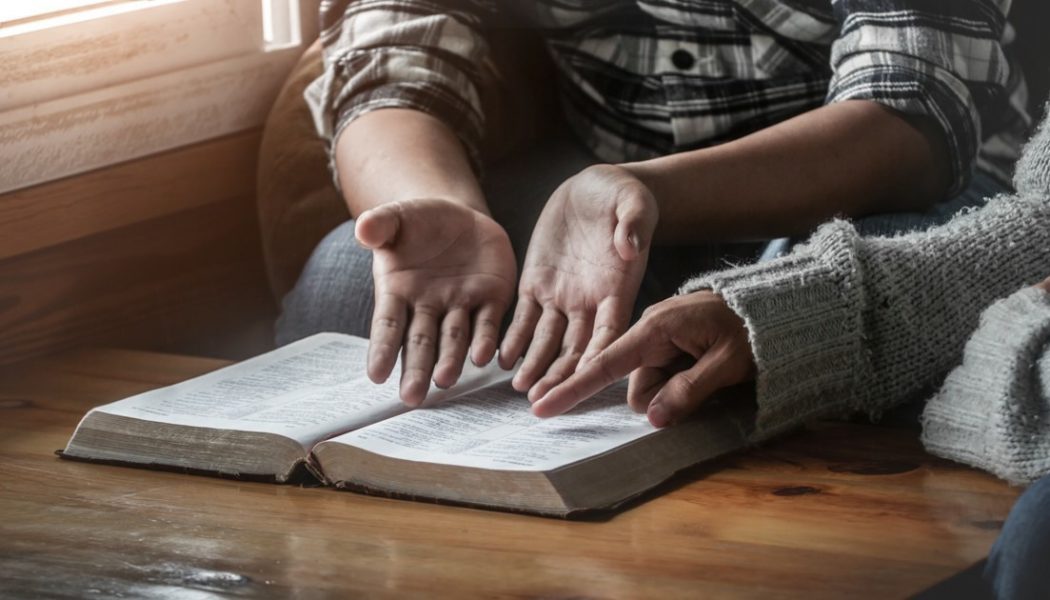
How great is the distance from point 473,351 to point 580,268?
0.37 ft

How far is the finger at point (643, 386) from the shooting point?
91 cm

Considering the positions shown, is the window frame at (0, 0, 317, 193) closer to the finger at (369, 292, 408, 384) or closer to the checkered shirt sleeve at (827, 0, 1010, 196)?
the finger at (369, 292, 408, 384)

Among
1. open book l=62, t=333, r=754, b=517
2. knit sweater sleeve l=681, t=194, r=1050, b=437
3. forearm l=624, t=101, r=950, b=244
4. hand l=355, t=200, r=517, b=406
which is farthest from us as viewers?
forearm l=624, t=101, r=950, b=244

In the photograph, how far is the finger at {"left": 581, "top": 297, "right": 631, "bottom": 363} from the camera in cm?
99

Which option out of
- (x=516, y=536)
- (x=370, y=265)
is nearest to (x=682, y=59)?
(x=370, y=265)

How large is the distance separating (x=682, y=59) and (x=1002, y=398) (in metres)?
0.63

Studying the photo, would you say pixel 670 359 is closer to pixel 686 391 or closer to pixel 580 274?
pixel 686 391

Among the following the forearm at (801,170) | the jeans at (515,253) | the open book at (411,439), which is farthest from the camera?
the jeans at (515,253)

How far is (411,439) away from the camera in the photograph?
2.87 ft

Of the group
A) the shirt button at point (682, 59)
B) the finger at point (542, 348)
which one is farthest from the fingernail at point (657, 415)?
the shirt button at point (682, 59)

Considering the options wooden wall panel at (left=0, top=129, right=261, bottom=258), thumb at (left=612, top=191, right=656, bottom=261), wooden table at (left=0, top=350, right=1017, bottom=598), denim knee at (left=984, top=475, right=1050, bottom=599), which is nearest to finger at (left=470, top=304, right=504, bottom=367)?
thumb at (left=612, top=191, right=656, bottom=261)

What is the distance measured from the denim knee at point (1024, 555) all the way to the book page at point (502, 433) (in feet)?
0.79

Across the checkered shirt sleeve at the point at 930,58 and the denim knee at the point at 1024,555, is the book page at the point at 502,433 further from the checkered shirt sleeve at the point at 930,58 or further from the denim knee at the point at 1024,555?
the checkered shirt sleeve at the point at 930,58

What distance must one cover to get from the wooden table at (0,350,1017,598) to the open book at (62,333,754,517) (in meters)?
0.01
